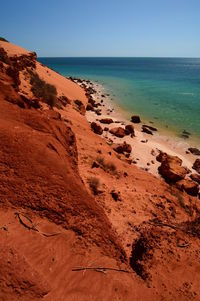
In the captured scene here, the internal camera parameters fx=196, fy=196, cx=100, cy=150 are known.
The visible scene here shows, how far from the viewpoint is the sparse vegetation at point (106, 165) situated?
9109 mm

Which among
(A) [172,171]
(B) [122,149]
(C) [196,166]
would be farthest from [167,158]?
(B) [122,149]

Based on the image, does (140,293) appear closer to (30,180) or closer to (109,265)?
(109,265)

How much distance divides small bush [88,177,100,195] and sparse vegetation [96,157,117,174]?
5.33 ft

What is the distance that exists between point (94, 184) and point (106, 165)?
2.30 meters

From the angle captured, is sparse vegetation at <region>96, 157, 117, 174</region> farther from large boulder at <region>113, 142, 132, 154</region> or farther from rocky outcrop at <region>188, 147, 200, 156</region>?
rocky outcrop at <region>188, 147, 200, 156</region>

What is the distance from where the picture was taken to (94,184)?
718 centimetres

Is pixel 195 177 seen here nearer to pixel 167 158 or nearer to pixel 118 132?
pixel 167 158

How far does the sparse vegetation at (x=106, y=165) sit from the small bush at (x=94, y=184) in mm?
1624

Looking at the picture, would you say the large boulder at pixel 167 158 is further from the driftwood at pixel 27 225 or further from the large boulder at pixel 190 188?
the driftwood at pixel 27 225

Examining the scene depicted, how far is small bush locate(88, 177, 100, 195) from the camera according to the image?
22.9 feet

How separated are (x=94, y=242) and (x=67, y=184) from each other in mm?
1514

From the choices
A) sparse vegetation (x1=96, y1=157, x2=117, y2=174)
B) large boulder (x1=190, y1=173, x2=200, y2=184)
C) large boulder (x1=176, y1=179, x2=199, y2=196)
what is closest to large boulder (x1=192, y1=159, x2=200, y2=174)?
large boulder (x1=190, y1=173, x2=200, y2=184)

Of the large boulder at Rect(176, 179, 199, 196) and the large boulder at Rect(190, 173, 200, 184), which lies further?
the large boulder at Rect(190, 173, 200, 184)

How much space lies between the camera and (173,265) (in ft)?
14.0
